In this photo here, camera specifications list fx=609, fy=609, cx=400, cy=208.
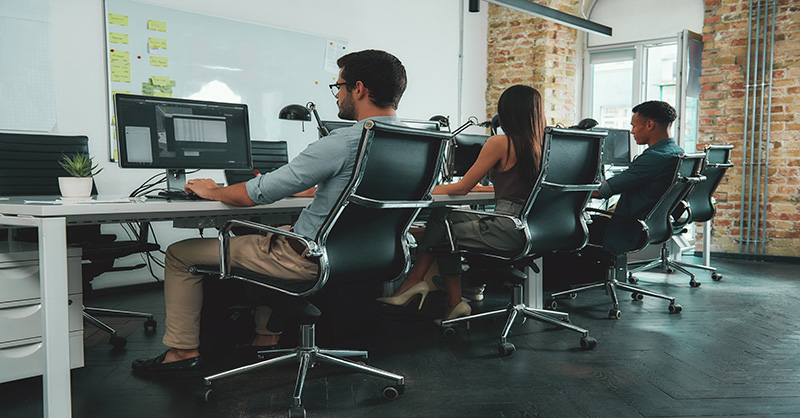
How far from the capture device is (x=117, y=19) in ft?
13.4

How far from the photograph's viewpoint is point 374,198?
1.94m

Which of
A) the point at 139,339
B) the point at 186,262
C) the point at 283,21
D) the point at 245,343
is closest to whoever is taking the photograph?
the point at 186,262

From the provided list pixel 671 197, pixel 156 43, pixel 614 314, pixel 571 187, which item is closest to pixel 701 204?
pixel 671 197

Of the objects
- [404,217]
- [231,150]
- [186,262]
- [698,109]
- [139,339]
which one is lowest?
[139,339]

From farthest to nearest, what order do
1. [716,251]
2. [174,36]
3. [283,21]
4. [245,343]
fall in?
[716,251], [283,21], [174,36], [245,343]

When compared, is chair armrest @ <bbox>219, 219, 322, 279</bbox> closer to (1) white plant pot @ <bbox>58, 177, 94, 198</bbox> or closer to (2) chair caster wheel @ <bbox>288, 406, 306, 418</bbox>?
(2) chair caster wheel @ <bbox>288, 406, 306, 418</bbox>

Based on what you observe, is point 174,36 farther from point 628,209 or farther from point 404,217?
point 628,209

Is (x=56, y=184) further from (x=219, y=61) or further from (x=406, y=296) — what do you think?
(x=406, y=296)

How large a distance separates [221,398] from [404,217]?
0.91 m

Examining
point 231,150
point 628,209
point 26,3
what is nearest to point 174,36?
point 26,3

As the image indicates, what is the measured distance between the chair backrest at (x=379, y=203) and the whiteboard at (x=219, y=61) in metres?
2.77

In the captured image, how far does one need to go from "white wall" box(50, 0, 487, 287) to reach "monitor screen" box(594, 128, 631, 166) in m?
1.81

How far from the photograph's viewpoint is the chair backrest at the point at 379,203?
6.14ft

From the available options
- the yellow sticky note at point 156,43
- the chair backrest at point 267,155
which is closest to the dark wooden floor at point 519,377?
the chair backrest at point 267,155
